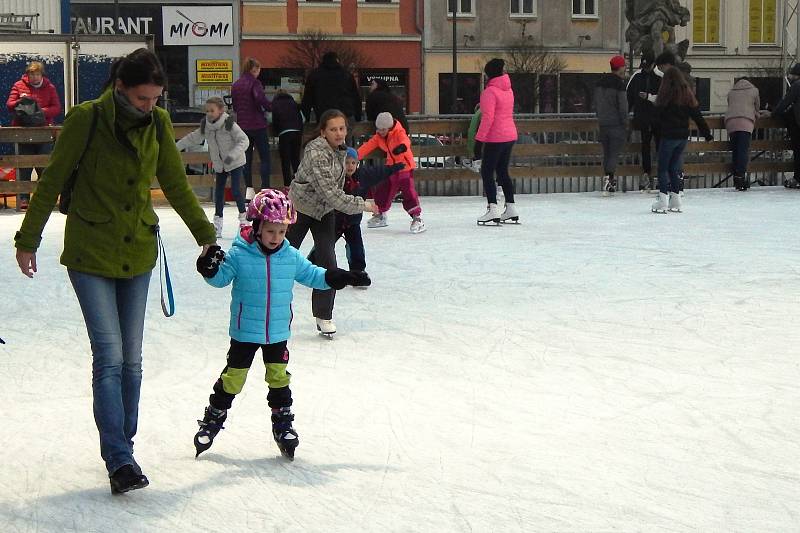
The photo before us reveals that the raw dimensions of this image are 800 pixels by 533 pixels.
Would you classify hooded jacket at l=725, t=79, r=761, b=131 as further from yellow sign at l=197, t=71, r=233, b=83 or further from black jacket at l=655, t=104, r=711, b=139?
yellow sign at l=197, t=71, r=233, b=83

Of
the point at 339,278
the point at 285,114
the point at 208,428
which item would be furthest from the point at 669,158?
the point at 208,428

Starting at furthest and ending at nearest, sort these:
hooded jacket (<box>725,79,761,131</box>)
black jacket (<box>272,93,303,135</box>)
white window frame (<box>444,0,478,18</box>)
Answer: white window frame (<box>444,0,478,18</box>) < hooded jacket (<box>725,79,761,131</box>) < black jacket (<box>272,93,303,135</box>)

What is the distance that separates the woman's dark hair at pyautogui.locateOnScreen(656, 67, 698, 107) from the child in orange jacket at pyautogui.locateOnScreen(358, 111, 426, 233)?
126 inches

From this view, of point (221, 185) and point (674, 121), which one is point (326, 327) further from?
point (674, 121)

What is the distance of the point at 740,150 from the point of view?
61.6 feet

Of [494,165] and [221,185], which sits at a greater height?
[494,165]

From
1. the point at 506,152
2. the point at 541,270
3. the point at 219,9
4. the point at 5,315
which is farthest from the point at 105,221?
the point at 219,9

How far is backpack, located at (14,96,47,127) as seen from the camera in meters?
16.7

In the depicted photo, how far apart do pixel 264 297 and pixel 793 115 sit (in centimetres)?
1502

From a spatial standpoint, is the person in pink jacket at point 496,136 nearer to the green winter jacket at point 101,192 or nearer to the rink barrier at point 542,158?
the rink barrier at point 542,158

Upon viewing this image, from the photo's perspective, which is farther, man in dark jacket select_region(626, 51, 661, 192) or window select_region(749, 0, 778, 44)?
window select_region(749, 0, 778, 44)

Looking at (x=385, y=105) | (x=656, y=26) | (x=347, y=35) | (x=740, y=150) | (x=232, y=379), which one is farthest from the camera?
(x=347, y=35)

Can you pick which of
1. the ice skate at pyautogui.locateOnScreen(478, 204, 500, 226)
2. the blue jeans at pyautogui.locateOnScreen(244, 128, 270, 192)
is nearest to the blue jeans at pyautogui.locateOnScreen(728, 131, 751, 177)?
the ice skate at pyautogui.locateOnScreen(478, 204, 500, 226)

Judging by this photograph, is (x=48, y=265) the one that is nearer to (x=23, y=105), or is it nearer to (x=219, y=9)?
(x=23, y=105)
